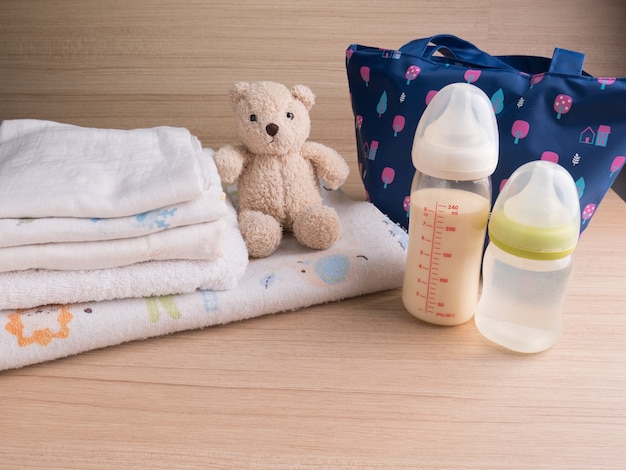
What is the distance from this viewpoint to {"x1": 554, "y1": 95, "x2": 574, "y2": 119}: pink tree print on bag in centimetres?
Result: 68

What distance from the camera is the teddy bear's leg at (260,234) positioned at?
745mm

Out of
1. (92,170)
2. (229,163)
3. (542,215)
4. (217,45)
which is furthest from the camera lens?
(217,45)

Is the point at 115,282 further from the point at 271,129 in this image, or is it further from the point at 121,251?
the point at 271,129

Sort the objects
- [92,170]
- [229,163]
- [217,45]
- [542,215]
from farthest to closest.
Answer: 1. [217,45]
2. [229,163]
3. [92,170]
4. [542,215]

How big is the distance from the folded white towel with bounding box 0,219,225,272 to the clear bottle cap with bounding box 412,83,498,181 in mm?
219

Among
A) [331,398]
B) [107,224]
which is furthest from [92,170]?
[331,398]

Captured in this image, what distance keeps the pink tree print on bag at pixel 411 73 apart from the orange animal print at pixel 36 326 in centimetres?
45

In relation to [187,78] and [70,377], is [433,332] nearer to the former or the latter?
[70,377]

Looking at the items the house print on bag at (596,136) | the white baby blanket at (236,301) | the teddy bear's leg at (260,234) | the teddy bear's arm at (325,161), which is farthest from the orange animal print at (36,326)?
the house print on bag at (596,136)

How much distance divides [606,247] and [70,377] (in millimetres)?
629

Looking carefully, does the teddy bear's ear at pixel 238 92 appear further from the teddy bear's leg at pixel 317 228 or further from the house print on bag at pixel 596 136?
the house print on bag at pixel 596 136

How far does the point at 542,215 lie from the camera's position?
0.56 metres

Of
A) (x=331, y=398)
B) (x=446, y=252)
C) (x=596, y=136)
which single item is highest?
(x=596, y=136)

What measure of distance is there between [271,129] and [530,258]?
0.33 metres
